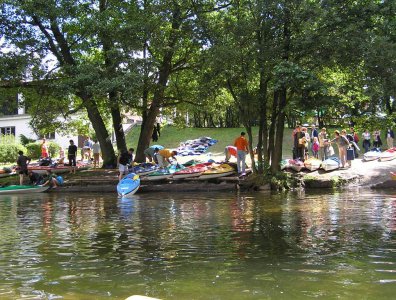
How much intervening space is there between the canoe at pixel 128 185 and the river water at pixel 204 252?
487cm

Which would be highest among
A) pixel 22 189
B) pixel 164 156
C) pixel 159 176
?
pixel 164 156

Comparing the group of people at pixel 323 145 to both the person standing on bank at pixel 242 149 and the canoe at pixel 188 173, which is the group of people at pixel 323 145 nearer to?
the person standing on bank at pixel 242 149

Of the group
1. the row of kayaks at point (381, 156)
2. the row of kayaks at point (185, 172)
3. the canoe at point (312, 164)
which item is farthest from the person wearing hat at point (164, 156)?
the row of kayaks at point (381, 156)

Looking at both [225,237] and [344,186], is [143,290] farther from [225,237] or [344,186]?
[344,186]

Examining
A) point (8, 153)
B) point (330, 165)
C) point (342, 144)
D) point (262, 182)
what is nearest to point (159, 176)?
point (262, 182)

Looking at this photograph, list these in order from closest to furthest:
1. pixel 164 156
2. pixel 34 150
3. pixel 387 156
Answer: pixel 164 156
pixel 387 156
pixel 34 150

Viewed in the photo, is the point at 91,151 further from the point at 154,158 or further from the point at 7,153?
the point at 7,153

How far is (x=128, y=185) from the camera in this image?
20062mm

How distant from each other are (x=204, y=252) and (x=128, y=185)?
12362 millimetres

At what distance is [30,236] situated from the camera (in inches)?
391

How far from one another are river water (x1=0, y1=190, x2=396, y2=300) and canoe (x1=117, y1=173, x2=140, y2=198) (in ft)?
16.0

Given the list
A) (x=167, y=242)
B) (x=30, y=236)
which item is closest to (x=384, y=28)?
(x=167, y=242)

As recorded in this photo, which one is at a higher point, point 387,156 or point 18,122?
point 18,122

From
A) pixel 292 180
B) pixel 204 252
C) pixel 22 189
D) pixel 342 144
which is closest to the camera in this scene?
pixel 204 252
